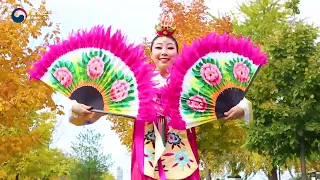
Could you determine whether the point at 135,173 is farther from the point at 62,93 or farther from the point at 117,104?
the point at 62,93

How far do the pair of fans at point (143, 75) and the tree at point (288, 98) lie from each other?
7.94 meters

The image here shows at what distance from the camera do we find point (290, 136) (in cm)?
1198

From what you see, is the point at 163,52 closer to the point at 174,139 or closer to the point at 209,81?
the point at 209,81

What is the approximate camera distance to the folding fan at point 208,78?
13.3 ft

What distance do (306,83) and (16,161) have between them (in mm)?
11704

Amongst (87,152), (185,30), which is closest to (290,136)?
(185,30)

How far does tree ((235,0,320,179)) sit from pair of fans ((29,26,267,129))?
26.0ft

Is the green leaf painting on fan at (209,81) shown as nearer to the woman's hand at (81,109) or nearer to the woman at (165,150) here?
the woman at (165,150)

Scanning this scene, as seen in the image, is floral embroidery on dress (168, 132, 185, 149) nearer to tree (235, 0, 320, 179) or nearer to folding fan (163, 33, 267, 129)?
folding fan (163, 33, 267, 129)

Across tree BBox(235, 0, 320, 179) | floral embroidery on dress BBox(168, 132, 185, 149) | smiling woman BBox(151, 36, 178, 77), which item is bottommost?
floral embroidery on dress BBox(168, 132, 185, 149)

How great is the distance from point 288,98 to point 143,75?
8.79m

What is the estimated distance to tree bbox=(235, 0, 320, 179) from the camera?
464 inches

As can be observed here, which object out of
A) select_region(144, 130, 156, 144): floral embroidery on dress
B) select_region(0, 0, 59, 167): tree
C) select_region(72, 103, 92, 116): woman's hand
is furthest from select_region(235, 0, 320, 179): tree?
select_region(72, 103, 92, 116): woman's hand

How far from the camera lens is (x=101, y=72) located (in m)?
3.96
